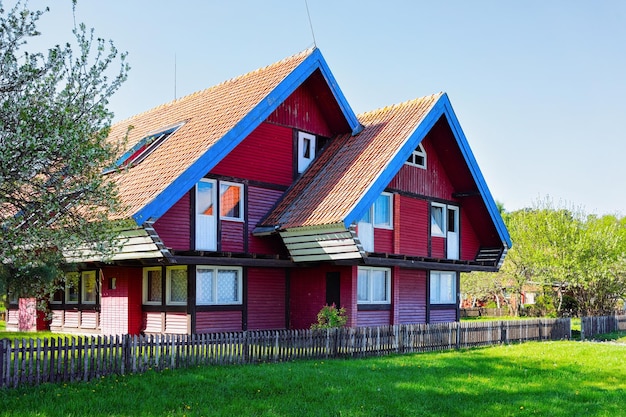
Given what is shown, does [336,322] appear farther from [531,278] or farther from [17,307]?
[531,278]

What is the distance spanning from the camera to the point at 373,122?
25.9m

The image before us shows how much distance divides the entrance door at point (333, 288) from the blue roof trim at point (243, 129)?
551 cm

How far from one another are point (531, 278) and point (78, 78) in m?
40.1

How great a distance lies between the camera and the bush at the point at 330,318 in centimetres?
2127

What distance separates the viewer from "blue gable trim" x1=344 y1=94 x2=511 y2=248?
20.4m

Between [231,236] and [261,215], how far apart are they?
1.47 m

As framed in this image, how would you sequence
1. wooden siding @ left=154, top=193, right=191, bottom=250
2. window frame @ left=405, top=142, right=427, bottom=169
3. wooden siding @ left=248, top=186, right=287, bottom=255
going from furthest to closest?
window frame @ left=405, top=142, right=427, bottom=169, wooden siding @ left=248, top=186, right=287, bottom=255, wooden siding @ left=154, top=193, right=191, bottom=250

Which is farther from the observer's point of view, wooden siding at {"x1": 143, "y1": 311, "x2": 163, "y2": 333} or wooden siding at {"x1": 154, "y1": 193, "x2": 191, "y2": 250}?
wooden siding at {"x1": 143, "y1": 311, "x2": 163, "y2": 333}

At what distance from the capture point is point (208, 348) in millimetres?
16078

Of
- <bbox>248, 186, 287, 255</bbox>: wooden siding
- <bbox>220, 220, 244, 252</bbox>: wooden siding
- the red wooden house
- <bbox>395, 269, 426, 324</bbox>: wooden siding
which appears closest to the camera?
the red wooden house

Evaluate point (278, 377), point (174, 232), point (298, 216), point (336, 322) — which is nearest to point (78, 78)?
point (278, 377)

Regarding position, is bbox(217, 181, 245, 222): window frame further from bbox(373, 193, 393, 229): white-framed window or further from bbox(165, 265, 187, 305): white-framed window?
bbox(373, 193, 393, 229): white-framed window

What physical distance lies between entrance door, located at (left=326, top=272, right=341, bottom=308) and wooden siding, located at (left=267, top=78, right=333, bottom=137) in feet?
16.7

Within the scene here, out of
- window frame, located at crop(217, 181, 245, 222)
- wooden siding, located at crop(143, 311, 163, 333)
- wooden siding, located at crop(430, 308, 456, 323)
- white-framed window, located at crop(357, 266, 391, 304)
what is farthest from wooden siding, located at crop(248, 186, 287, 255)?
wooden siding, located at crop(430, 308, 456, 323)
